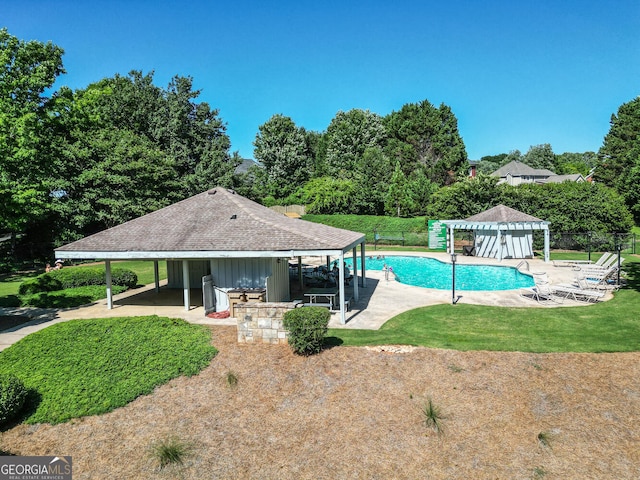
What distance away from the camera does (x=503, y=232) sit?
28547 millimetres

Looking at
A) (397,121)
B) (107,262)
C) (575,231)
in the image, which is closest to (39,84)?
(107,262)

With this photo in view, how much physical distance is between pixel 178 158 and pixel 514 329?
37.8 m

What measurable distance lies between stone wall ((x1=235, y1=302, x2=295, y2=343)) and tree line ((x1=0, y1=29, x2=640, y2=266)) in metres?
10.5

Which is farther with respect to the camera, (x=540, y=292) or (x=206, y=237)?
(x=540, y=292)

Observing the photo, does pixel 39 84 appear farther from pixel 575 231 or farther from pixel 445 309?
pixel 575 231

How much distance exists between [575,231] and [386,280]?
20006 millimetres

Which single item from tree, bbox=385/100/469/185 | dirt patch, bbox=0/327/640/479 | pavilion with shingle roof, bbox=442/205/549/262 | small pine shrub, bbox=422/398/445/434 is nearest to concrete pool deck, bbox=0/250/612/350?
dirt patch, bbox=0/327/640/479

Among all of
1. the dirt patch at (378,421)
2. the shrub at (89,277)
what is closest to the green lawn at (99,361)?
the dirt patch at (378,421)

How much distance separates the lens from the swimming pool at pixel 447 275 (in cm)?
2103

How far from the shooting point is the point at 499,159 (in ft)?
Answer: 419

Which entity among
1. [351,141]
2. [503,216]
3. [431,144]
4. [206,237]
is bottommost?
[206,237]

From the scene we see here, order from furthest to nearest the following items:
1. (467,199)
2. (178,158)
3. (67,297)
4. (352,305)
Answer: (178,158)
(467,199)
(67,297)
(352,305)

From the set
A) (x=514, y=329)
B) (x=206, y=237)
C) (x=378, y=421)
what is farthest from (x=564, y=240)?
(x=378, y=421)

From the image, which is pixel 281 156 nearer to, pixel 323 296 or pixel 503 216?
pixel 503 216
